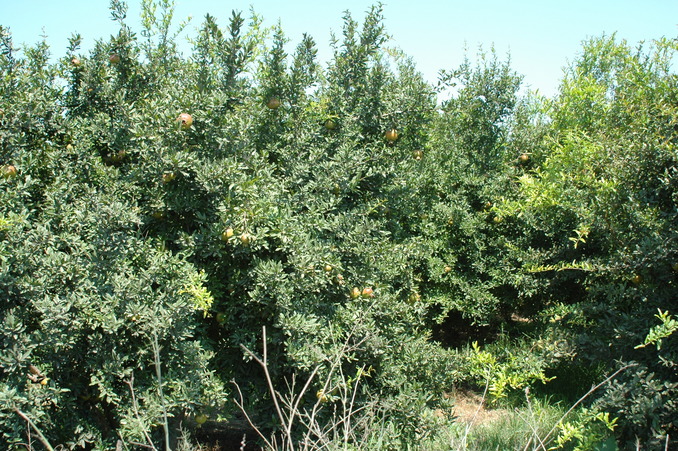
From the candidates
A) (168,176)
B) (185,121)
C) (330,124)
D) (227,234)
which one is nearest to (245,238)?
(227,234)

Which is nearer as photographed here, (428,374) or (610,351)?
(610,351)

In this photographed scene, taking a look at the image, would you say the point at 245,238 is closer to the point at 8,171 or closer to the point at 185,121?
the point at 185,121

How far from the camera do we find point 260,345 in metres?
3.61

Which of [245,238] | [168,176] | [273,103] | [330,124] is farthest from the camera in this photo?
[330,124]

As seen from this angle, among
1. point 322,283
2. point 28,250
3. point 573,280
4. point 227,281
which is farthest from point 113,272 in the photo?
point 573,280

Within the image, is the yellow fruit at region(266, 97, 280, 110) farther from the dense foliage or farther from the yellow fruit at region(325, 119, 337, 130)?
the yellow fruit at region(325, 119, 337, 130)

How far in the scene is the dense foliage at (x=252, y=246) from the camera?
306 cm

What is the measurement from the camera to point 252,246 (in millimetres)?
3410

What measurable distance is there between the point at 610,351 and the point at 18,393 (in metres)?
3.83

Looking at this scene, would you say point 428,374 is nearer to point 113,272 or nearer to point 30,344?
point 113,272

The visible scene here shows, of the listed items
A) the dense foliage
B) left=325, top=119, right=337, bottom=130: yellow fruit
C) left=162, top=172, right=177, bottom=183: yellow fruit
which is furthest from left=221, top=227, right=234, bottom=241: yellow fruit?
left=325, top=119, right=337, bottom=130: yellow fruit

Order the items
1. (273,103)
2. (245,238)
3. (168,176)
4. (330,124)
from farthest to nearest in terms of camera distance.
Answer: (330,124)
(273,103)
(168,176)
(245,238)

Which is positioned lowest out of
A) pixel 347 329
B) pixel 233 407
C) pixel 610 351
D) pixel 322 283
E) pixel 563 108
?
pixel 233 407

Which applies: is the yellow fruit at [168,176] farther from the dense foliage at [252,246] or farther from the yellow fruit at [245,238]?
the yellow fruit at [245,238]
